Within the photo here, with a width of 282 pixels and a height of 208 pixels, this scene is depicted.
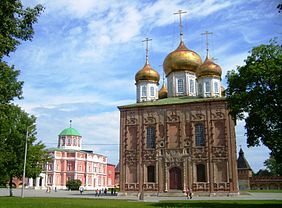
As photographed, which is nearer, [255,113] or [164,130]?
[255,113]

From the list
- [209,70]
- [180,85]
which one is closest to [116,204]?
[209,70]

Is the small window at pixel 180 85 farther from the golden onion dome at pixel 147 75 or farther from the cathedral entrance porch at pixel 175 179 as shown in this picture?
the cathedral entrance porch at pixel 175 179

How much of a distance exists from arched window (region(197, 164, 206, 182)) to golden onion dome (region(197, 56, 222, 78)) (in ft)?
39.9

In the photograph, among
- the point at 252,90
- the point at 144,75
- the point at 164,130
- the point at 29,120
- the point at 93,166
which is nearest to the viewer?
the point at 252,90

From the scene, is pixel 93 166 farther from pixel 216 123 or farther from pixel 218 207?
pixel 218 207

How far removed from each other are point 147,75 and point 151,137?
955cm

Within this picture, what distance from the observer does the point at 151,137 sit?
143 ft

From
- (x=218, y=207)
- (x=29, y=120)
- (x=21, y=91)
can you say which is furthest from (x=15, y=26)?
(x=29, y=120)

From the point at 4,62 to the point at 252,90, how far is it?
57.7 ft

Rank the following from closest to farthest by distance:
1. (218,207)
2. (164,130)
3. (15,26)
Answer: (15,26)
(218,207)
(164,130)

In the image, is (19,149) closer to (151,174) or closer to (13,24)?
(151,174)

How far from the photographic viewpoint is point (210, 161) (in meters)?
40.0

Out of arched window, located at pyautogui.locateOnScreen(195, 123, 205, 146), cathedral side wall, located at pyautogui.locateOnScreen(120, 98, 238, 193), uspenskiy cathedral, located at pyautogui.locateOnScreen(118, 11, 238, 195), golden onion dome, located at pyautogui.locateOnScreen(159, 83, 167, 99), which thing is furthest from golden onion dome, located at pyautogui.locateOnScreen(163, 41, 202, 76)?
arched window, located at pyautogui.locateOnScreen(195, 123, 205, 146)

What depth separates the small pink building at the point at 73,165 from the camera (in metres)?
79.2
